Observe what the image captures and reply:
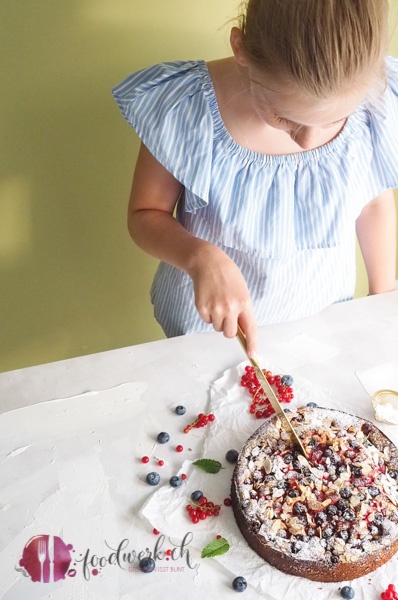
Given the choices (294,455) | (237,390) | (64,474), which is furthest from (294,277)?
(64,474)

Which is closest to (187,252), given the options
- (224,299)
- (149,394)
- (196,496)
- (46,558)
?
(224,299)

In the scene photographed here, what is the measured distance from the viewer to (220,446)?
2.62 ft

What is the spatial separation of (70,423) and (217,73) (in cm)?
57

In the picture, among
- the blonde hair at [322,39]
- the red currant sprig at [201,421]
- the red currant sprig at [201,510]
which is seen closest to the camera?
the blonde hair at [322,39]

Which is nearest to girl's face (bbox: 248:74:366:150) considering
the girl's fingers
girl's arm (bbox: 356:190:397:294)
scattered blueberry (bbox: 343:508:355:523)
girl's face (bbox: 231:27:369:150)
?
girl's face (bbox: 231:27:369:150)

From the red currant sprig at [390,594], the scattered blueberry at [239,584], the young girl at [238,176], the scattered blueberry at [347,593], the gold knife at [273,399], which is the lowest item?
the red currant sprig at [390,594]

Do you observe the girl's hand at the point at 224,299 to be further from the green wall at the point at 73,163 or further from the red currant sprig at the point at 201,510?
the green wall at the point at 73,163

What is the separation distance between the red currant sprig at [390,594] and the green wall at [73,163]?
91 centimetres

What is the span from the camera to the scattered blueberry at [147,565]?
0.67 m

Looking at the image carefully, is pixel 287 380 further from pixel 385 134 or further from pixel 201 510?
Answer: pixel 385 134

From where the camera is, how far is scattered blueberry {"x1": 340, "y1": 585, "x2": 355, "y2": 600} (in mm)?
643

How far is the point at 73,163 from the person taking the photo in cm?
120

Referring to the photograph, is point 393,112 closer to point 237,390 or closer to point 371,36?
point 371,36

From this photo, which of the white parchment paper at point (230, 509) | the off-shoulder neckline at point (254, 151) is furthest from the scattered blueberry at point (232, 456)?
the off-shoulder neckline at point (254, 151)
